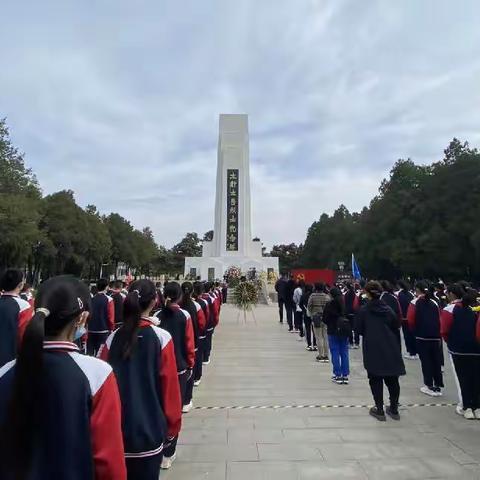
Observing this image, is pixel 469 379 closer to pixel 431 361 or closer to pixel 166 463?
pixel 431 361

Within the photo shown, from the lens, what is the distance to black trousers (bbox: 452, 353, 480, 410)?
5.17 m

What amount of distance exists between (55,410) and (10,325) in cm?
319

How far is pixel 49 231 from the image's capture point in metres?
34.5

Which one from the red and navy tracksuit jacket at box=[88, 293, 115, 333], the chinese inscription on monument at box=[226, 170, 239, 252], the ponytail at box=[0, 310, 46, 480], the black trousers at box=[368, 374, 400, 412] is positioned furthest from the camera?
the chinese inscription on monument at box=[226, 170, 239, 252]

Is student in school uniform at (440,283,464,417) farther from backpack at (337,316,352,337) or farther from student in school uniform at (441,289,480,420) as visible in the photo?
backpack at (337,316,352,337)

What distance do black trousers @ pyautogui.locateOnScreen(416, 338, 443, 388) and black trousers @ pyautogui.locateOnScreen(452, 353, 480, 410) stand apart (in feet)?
3.17

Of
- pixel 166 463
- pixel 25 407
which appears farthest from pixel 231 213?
pixel 25 407

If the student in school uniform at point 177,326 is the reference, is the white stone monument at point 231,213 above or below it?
above

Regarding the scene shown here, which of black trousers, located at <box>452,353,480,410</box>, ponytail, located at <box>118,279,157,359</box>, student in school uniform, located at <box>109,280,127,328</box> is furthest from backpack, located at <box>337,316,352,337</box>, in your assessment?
ponytail, located at <box>118,279,157,359</box>

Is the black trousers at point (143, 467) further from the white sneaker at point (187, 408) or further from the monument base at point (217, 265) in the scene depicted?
the monument base at point (217, 265)

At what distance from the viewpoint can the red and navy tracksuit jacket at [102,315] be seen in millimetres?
7434

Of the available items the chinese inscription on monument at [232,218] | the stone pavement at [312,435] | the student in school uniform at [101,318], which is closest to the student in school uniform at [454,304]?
the stone pavement at [312,435]

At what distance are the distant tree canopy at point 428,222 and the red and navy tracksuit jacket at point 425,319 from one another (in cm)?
2317

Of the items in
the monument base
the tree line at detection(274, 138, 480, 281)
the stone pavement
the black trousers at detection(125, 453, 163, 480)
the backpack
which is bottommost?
the stone pavement
